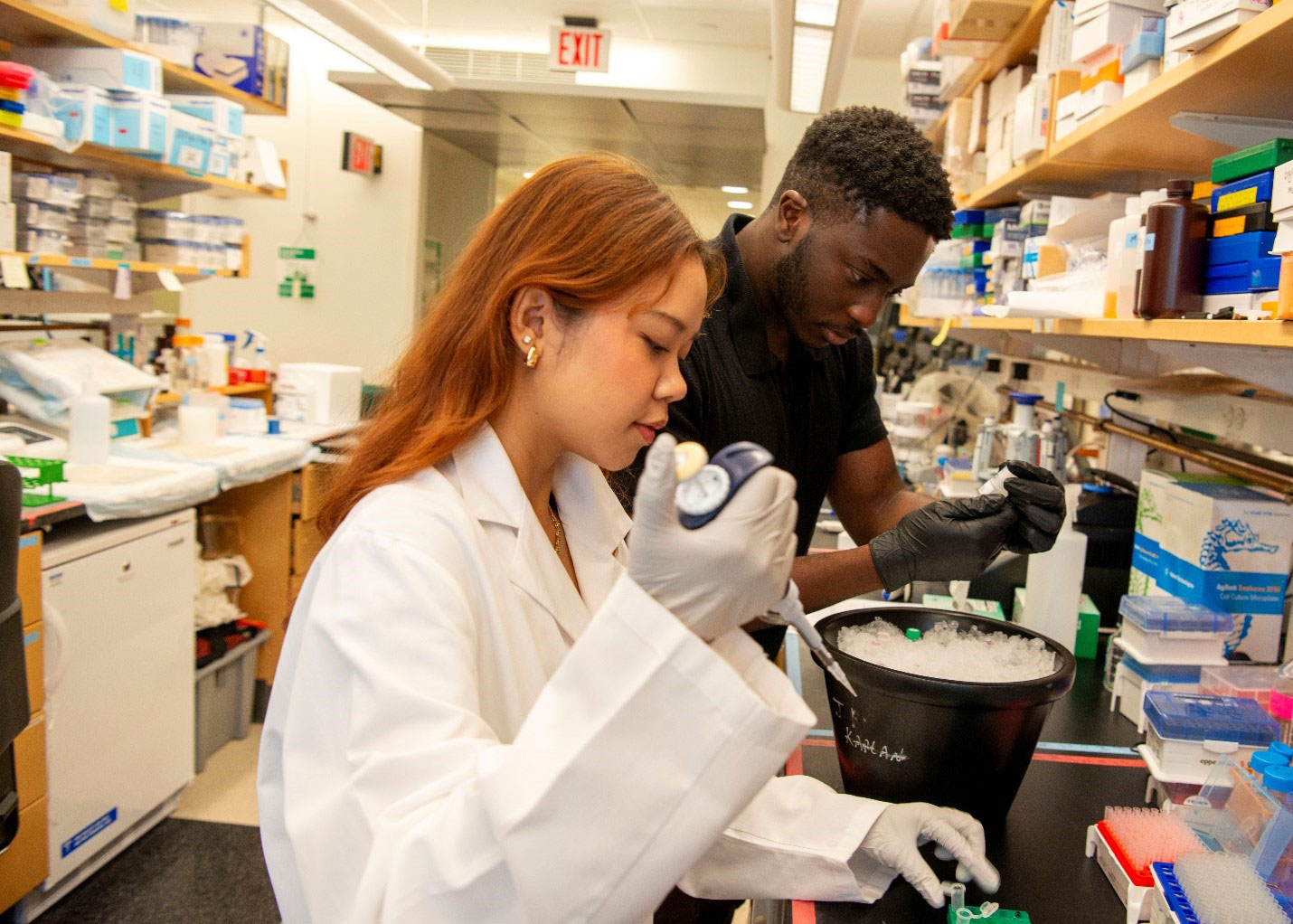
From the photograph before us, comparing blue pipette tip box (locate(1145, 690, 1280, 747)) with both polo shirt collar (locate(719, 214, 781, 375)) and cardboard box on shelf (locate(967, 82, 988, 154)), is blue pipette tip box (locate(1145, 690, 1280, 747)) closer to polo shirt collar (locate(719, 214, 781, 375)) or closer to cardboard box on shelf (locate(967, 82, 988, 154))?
polo shirt collar (locate(719, 214, 781, 375))

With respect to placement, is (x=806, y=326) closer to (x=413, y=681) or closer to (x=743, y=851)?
(x=743, y=851)

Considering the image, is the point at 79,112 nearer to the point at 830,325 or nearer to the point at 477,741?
the point at 830,325

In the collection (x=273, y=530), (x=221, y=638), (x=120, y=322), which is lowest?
(x=221, y=638)

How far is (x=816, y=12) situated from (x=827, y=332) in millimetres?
1670

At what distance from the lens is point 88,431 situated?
3.09m

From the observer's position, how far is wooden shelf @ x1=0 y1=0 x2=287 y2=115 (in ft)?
9.71

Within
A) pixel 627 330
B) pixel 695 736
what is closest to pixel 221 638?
pixel 627 330

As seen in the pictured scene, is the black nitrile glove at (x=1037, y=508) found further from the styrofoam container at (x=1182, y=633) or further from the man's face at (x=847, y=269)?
the man's face at (x=847, y=269)

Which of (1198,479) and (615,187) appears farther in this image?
(1198,479)

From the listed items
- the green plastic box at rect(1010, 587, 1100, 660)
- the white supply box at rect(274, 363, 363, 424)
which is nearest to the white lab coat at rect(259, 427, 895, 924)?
the green plastic box at rect(1010, 587, 1100, 660)

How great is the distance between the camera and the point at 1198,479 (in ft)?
6.15

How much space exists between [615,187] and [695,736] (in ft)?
2.12

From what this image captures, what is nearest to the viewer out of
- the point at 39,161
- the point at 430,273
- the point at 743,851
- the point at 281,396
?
the point at 743,851

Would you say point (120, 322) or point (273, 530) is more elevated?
point (120, 322)
